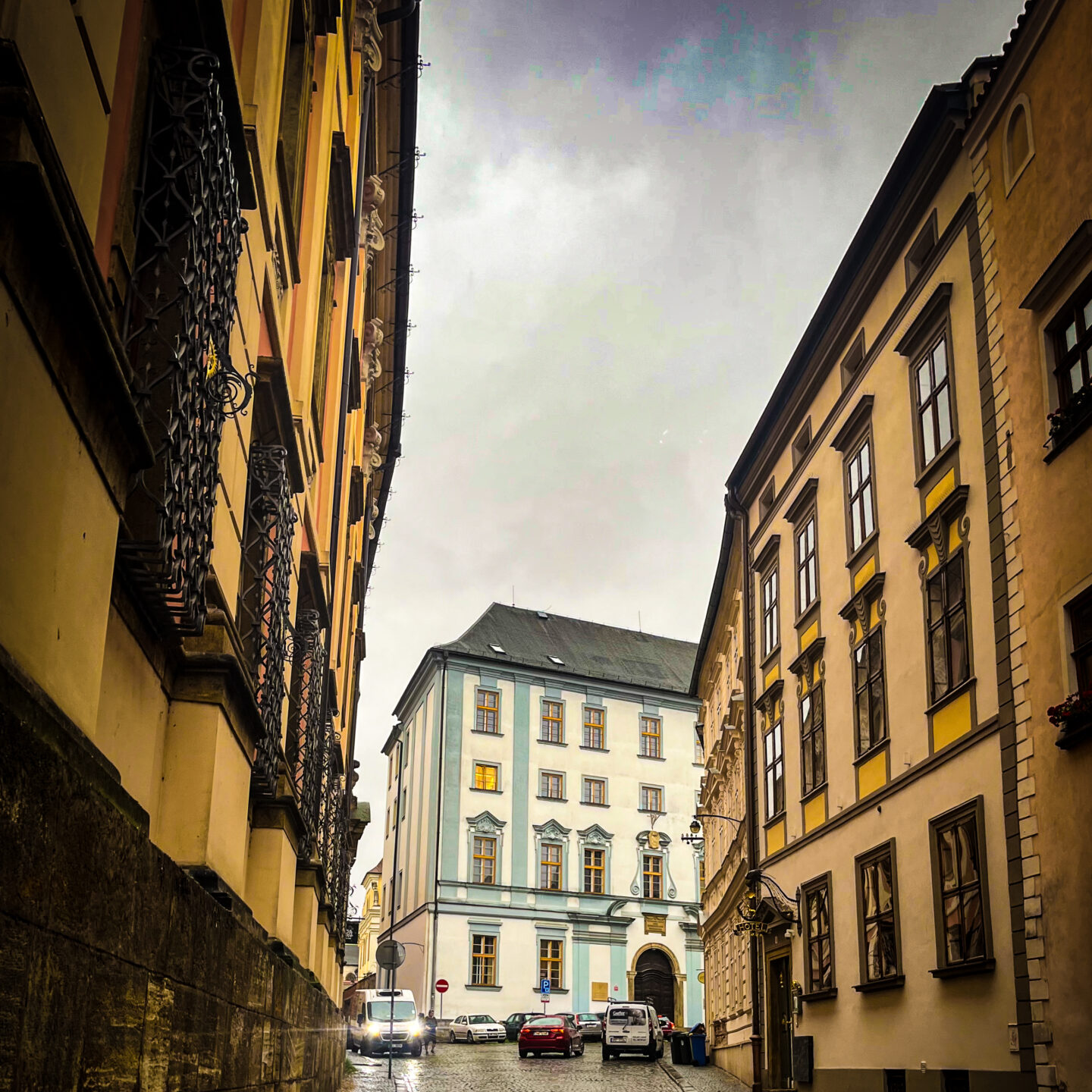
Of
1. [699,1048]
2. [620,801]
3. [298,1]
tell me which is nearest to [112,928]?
[298,1]

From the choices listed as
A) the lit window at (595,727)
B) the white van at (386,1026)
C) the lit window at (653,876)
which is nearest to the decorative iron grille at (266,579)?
the white van at (386,1026)

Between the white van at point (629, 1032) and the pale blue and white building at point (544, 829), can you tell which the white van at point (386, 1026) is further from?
the pale blue and white building at point (544, 829)

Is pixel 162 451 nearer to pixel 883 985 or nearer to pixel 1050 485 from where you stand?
pixel 1050 485

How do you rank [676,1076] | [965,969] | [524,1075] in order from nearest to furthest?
Result: 1. [965,969]
2. [524,1075]
3. [676,1076]

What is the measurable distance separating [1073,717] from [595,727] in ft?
174

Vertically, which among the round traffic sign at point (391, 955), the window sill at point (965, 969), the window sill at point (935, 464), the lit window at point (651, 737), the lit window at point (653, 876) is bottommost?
the window sill at point (965, 969)

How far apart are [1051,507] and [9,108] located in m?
12.8

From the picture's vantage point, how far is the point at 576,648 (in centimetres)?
6844

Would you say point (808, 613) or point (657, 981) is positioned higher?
point (808, 613)

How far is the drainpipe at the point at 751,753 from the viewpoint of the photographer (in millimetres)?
26906

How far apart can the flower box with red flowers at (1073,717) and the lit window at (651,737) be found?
5377 centimetres

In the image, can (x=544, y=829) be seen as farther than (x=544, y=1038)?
Yes

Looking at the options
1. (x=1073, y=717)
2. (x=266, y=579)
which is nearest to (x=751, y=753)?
(x=1073, y=717)

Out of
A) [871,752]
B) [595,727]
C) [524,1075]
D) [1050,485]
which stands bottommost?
[524,1075]
